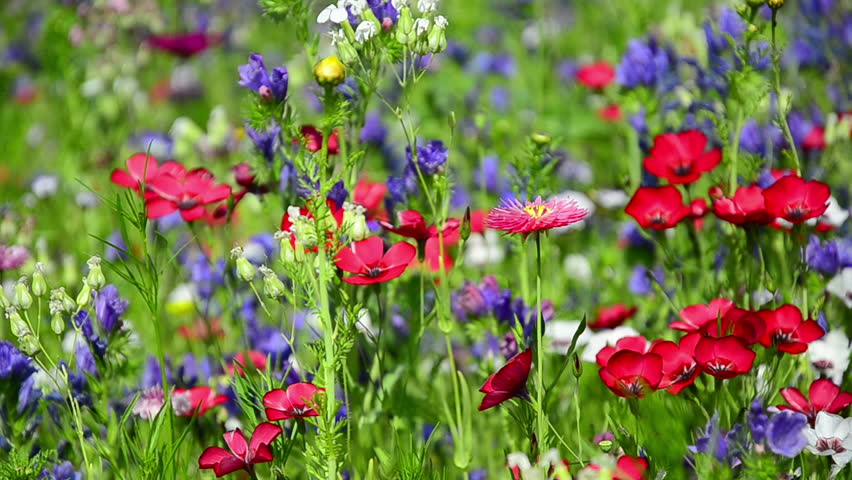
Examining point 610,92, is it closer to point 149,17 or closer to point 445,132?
point 445,132

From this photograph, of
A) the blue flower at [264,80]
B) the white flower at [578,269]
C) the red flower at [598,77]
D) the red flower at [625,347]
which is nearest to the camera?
the red flower at [625,347]

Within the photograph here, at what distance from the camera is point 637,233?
2.45 metres

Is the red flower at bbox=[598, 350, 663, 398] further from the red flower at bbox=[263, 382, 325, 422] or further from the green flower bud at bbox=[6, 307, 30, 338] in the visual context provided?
the green flower bud at bbox=[6, 307, 30, 338]

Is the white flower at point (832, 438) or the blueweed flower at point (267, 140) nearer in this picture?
the white flower at point (832, 438)

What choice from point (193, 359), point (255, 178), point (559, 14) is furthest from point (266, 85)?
point (559, 14)

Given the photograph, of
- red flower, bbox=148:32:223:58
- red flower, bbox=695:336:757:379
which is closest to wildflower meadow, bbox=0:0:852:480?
red flower, bbox=695:336:757:379

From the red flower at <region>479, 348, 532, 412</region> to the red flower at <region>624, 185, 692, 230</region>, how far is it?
457 mm

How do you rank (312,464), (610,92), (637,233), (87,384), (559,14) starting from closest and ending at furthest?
(312,464), (87,384), (637,233), (610,92), (559,14)

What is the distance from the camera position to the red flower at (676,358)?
1335 millimetres

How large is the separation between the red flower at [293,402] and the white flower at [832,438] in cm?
70

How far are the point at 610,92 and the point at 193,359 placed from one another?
1.80 metres

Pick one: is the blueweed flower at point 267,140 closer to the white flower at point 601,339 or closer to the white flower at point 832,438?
the white flower at point 601,339

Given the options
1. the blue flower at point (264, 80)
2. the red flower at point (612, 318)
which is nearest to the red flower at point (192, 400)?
the blue flower at point (264, 80)

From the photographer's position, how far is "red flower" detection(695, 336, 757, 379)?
1285mm
